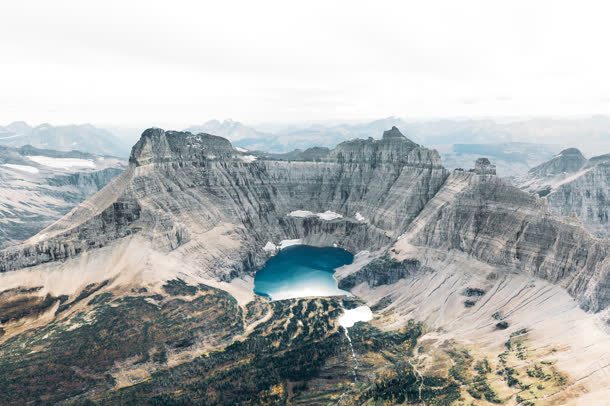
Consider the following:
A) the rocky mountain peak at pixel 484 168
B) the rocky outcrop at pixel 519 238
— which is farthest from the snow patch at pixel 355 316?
the rocky mountain peak at pixel 484 168

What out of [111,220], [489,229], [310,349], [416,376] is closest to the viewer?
[416,376]

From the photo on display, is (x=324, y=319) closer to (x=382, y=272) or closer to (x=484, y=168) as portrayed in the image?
(x=382, y=272)

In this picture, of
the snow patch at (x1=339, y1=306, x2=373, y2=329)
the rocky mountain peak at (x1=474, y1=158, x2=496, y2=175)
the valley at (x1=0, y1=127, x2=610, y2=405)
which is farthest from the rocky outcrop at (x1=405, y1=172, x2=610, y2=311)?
the snow patch at (x1=339, y1=306, x2=373, y2=329)

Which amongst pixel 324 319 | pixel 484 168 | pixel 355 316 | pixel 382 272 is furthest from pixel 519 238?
pixel 324 319

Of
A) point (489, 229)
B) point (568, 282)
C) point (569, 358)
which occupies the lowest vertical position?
point (569, 358)

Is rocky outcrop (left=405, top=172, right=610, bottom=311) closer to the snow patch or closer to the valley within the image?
the valley

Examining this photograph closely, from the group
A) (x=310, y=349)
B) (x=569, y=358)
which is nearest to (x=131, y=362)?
(x=310, y=349)

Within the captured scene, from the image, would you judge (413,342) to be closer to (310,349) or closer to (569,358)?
(310,349)

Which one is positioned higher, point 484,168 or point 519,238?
point 484,168

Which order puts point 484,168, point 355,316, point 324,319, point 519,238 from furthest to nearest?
point 484,168 → point 519,238 → point 355,316 → point 324,319
